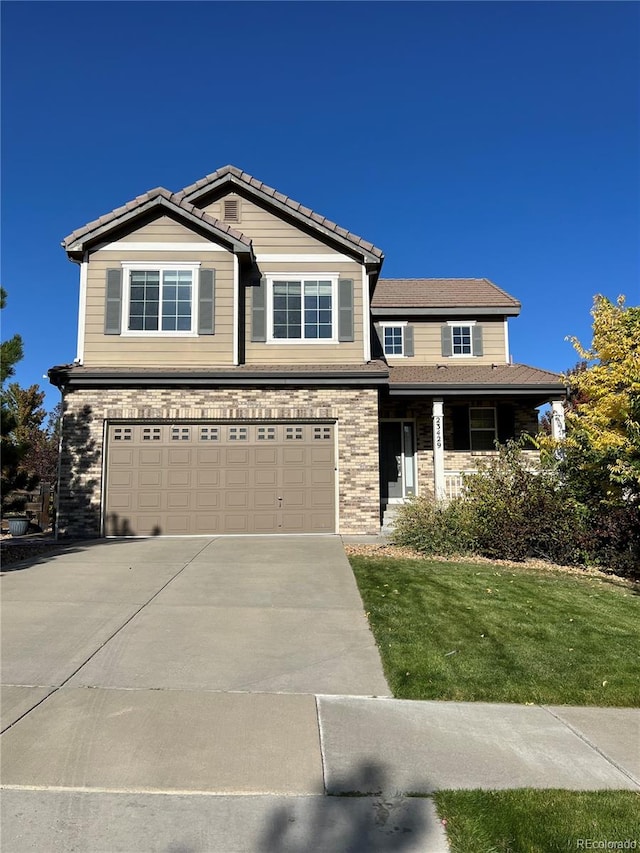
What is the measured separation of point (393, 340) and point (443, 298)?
2189mm

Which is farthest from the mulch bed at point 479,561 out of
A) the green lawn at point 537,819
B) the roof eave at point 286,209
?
the roof eave at point 286,209

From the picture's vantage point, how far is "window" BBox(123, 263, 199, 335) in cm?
1346

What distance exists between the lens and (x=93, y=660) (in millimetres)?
5160

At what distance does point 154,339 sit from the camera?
13391 millimetres

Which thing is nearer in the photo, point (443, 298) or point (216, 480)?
point (216, 480)

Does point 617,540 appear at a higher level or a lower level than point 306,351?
lower

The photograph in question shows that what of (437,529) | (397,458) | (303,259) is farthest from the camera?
(397,458)

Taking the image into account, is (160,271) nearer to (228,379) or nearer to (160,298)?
(160,298)

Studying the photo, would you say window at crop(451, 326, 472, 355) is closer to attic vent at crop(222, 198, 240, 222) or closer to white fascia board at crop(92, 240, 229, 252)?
attic vent at crop(222, 198, 240, 222)

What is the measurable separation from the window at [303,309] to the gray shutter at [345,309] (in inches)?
5.9

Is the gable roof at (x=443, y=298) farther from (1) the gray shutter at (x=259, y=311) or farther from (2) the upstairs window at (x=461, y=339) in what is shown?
(1) the gray shutter at (x=259, y=311)

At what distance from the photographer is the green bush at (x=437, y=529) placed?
10805mm

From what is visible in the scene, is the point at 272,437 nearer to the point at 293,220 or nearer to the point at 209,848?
the point at 293,220

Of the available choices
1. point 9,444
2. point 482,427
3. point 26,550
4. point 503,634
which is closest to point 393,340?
point 482,427
